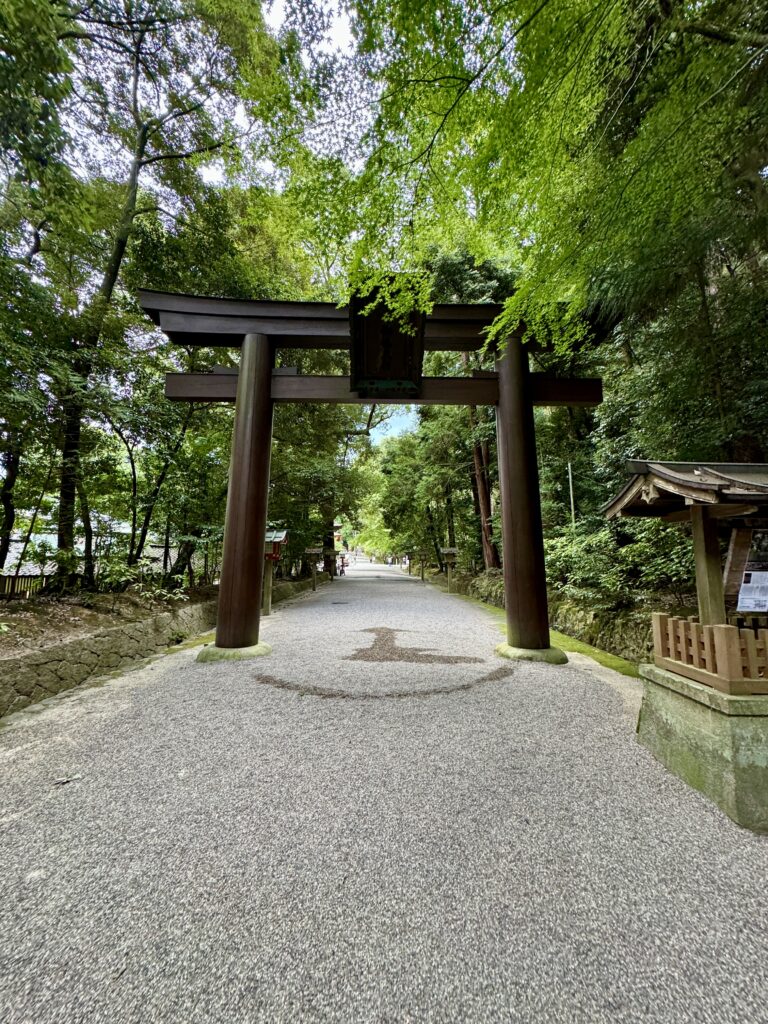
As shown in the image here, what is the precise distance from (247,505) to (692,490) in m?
4.16

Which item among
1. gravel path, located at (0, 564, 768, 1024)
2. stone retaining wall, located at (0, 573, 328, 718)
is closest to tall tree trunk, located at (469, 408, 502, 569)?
stone retaining wall, located at (0, 573, 328, 718)

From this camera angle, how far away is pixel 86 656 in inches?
154

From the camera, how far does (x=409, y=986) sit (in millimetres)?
1119

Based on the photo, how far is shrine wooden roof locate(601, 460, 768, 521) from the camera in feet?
7.02

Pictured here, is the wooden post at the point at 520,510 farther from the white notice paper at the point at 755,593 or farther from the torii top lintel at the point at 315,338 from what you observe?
the white notice paper at the point at 755,593

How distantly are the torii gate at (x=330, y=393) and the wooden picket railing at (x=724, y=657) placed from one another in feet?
7.16

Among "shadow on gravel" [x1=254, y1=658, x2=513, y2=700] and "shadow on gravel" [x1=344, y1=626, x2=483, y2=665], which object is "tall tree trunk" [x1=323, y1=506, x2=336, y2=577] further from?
"shadow on gravel" [x1=254, y1=658, x2=513, y2=700]

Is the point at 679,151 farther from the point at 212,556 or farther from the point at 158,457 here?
the point at 212,556

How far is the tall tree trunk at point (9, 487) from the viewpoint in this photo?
4.49 m

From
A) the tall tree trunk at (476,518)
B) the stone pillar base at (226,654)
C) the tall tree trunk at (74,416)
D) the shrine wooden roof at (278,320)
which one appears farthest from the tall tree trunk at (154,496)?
the tall tree trunk at (476,518)

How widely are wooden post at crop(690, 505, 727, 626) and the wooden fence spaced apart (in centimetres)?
685

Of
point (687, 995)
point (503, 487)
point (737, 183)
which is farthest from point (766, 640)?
point (737, 183)

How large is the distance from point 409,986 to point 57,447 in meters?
6.07

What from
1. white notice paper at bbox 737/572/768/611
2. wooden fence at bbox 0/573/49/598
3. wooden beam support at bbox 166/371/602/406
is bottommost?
wooden fence at bbox 0/573/49/598
